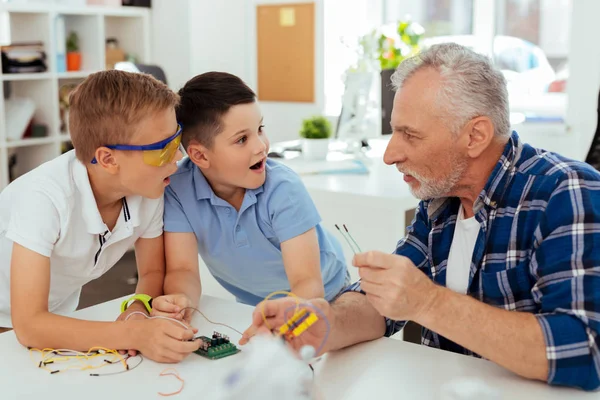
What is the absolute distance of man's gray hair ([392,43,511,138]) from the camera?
5.00ft

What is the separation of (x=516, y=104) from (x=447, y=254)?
331cm

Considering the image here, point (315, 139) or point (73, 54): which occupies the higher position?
point (73, 54)

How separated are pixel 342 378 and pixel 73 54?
14.7 feet

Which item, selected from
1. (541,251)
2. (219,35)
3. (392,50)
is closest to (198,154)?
(541,251)

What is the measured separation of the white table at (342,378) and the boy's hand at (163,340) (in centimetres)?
2

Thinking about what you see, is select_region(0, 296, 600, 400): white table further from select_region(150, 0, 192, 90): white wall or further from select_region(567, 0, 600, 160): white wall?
select_region(150, 0, 192, 90): white wall

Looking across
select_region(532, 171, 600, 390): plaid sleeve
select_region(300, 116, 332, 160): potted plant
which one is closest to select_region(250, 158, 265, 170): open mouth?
select_region(532, 171, 600, 390): plaid sleeve

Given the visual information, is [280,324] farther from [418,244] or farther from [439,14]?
[439,14]

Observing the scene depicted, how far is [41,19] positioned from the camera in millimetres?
4957

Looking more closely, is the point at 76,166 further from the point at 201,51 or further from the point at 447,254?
the point at 201,51

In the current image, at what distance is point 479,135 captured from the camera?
1543mm

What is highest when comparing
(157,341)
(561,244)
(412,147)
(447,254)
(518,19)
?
(518,19)

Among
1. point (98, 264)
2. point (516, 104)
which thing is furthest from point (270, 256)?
point (516, 104)

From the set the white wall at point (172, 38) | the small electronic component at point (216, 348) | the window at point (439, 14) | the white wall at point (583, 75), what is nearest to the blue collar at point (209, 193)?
the small electronic component at point (216, 348)
